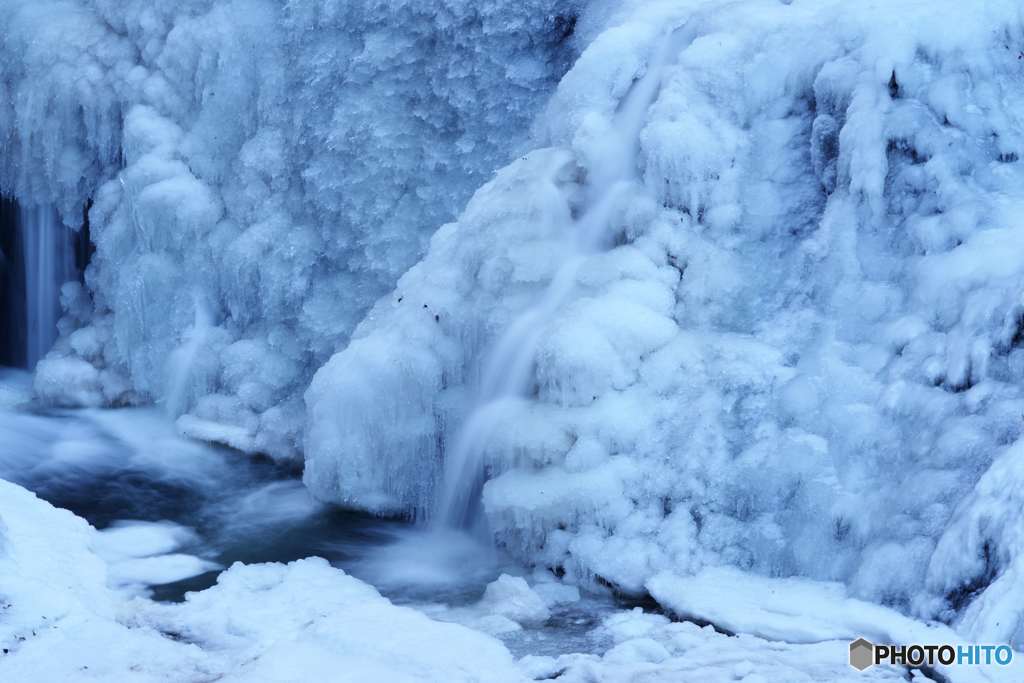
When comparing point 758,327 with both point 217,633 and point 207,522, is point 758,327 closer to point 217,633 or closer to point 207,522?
point 217,633

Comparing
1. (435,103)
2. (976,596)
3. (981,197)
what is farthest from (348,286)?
(976,596)

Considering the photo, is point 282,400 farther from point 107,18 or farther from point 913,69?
point 913,69

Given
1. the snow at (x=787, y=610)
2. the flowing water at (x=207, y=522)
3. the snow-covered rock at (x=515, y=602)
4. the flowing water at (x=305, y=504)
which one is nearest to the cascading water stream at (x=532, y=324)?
the flowing water at (x=305, y=504)

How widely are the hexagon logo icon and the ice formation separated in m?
0.26

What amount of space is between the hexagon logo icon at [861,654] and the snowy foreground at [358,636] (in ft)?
0.18

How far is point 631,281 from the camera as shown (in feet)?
20.7

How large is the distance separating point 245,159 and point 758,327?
176 inches

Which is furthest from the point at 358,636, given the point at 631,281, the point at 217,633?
the point at 631,281

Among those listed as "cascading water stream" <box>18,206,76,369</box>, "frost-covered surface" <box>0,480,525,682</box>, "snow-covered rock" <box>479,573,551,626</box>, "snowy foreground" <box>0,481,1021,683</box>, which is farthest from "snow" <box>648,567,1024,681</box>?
"cascading water stream" <box>18,206,76,369</box>

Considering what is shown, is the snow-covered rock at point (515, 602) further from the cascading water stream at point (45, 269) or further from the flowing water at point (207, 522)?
the cascading water stream at point (45, 269)

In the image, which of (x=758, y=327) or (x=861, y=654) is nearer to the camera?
(x=861, y=654)

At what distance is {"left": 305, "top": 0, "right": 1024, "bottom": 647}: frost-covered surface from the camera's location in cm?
527

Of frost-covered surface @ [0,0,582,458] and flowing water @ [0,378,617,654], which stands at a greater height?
frost-covered surface @ [0,0,582,458]

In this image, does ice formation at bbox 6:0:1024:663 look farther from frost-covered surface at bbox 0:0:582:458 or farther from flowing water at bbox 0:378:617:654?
flowing water at bbox 0:378:617:654
